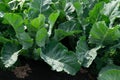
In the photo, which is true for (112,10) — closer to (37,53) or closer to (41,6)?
(41,6)

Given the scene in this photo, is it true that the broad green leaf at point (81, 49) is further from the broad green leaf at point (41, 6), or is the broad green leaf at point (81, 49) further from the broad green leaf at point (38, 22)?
the broad green leaf at point (41, 6)

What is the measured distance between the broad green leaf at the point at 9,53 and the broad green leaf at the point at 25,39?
9cm

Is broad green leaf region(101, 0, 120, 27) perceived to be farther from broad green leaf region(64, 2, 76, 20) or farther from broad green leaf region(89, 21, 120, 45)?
broad green leaf region(64, 2, 76, 20)

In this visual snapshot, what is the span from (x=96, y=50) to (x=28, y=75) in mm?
741

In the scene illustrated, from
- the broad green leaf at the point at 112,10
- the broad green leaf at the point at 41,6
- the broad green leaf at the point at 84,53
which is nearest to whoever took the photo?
the broad green leaf at the point at 84,53

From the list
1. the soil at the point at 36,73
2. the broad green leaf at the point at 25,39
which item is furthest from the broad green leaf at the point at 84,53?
the broad green leaf at the point at 25,39

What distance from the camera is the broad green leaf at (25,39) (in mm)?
2871

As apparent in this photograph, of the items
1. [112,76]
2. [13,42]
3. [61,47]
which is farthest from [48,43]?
[112,76]

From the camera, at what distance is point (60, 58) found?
9.25 feet

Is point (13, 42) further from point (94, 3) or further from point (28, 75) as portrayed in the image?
point (94, 3)

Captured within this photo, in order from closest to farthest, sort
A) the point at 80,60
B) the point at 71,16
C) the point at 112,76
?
the point at 112,76
the point at 80,60
the point at 71,16

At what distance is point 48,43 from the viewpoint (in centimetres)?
298

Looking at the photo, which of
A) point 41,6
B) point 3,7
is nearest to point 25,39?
point 41,6

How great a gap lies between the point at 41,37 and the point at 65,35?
31 centimetres
